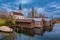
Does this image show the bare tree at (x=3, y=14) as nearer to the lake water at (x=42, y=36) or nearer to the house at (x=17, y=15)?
the house at (x=17, y=15)

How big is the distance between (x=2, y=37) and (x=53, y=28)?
3.93ft

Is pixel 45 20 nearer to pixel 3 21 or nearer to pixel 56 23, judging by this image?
pixel 56 23

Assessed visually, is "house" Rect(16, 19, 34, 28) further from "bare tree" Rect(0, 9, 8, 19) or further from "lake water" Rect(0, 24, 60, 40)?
"bare tree" Rect(0, 9, 8, 19)

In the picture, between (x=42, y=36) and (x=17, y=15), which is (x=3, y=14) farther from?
(x=42, y=36)

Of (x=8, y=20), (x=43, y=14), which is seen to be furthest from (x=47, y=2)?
(x=8, y=20)

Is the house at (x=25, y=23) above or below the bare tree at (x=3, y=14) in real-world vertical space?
below

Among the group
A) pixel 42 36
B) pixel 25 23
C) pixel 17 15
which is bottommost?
pixel 42 36

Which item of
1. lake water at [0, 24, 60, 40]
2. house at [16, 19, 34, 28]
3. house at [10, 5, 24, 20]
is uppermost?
house at [10, 5, 24, 20]

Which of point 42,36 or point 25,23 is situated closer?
point 42,36

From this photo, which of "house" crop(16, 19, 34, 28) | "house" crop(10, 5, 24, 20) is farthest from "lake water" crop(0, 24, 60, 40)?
"house" crop(10, 5, 24, 20)

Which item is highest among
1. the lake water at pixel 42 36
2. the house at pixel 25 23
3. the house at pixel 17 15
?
the house at pixel 17 15

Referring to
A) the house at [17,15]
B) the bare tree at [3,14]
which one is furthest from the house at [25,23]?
the bare tree at [3,14]

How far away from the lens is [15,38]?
312cm

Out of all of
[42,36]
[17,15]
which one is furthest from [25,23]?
[42,36]
